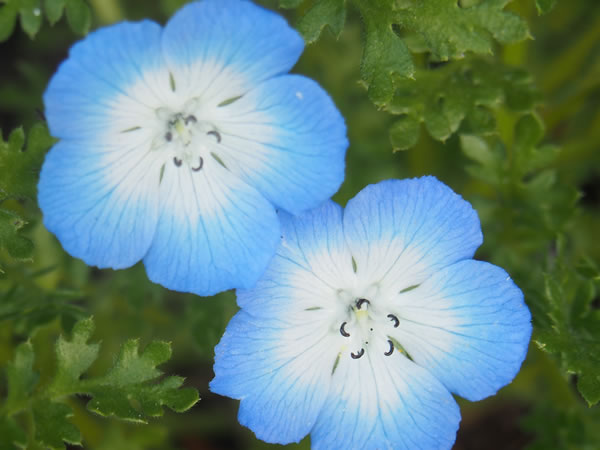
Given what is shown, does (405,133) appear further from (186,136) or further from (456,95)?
(186,136)

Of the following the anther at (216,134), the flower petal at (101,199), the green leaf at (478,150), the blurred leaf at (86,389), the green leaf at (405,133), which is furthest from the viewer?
the green leaf at (478,150)

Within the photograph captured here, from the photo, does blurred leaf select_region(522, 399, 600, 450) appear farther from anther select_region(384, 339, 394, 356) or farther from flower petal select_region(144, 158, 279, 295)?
flower petal select_region(144, 158, 279, 295)

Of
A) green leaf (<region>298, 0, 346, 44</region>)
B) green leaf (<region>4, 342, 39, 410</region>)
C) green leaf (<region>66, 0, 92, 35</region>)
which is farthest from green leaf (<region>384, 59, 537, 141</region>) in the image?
green leaf (<region>4, 342, 39, 410</region>)

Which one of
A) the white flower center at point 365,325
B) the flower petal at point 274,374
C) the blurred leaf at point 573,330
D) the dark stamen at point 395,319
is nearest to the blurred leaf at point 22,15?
the flower petal at point 274,374

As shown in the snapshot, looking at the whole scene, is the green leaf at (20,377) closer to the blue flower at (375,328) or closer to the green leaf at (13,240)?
the green leaf at (13,240)

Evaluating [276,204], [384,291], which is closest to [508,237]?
[384,291]

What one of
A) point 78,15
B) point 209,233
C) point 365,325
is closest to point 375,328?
point 365,325

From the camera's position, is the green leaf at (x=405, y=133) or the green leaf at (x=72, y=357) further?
the green leaf at (x=405, y=133)
